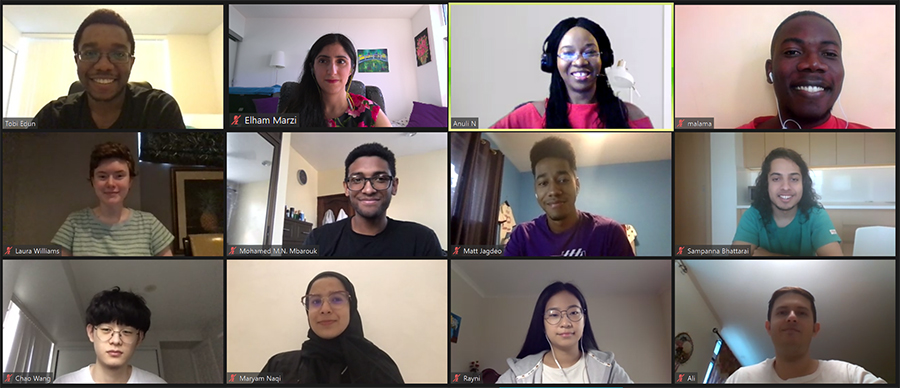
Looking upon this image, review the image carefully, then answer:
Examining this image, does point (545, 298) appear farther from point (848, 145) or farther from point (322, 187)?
point (848, 145)

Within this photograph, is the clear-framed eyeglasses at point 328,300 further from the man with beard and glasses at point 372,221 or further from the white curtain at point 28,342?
the white curtain at point 28,342

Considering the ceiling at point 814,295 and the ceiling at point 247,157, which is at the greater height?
the ceiling at point 247,157

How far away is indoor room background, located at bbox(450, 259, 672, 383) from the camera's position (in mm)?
2426

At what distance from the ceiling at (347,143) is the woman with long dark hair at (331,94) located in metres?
0.05

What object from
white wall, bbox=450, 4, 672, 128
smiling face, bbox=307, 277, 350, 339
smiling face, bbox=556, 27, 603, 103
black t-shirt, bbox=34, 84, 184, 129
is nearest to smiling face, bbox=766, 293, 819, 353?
white wall, bbox=450, 4, 672, 128

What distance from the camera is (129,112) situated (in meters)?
2.44

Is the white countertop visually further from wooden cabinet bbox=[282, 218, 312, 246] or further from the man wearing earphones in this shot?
wooden cabinet bbox=[282, 218, 312, 246]

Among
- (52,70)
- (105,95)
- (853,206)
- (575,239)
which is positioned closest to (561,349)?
(575,239)

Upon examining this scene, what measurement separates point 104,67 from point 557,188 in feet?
5.84

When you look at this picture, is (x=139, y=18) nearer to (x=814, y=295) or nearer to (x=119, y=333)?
(x=119, y=333)

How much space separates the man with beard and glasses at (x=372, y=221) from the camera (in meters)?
2.41

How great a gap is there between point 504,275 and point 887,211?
4.87 feet

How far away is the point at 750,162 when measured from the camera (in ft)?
7.97

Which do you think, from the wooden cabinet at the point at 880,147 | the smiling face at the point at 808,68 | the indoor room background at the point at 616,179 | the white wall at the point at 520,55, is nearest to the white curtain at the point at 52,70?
the white wall at the point at 520,55
